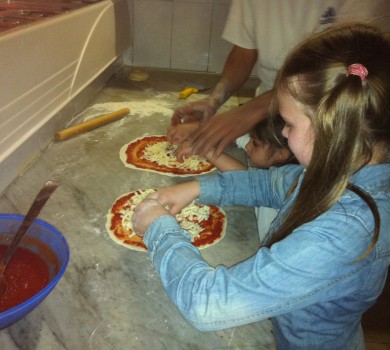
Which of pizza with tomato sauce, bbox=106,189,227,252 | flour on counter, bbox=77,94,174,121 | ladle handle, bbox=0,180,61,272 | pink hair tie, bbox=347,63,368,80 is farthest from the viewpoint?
flour on counter, bbox=77,94,174,121

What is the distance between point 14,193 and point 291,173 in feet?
2.67

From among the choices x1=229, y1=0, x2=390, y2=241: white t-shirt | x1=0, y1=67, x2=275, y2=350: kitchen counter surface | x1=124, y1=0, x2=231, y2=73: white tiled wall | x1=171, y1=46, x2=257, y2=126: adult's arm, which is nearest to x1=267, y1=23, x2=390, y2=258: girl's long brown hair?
x1=0, y1=67, x2=275, y2=350: kitchen counter surface

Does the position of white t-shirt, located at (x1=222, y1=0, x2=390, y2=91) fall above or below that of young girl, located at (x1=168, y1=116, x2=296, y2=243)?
above

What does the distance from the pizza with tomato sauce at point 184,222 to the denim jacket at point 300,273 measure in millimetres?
173

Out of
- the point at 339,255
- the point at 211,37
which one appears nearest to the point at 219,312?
the point at 339,255

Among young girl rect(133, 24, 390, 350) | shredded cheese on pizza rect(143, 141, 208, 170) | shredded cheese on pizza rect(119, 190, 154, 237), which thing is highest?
young girl rect(133, 24, 390, 350)

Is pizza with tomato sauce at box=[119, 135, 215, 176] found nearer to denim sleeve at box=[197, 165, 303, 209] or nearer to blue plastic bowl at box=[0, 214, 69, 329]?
denim sleeve at box=[197, 165, 303, 209]

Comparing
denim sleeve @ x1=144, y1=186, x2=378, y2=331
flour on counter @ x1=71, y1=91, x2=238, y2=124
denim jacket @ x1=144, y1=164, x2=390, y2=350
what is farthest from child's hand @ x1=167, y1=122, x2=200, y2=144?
denim sleeve @ x1=144, y1=186, x2=378, y2=331

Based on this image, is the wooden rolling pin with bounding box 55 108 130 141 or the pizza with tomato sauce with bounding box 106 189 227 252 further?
the wooden rolling pin with bounding box 55 108 130 141

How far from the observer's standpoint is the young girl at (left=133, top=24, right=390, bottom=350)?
602 mm

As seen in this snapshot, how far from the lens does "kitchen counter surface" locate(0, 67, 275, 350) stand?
2.20 ft

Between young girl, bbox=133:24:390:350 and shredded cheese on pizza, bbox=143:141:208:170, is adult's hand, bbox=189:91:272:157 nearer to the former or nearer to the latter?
shredded cheese on pizza, bbox=143:141:208:170

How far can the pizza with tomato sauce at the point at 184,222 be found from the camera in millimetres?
933

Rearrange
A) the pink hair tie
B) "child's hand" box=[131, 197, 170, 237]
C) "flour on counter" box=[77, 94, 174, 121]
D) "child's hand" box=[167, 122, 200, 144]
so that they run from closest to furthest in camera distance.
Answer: the pink hair tie, "child's hand" box=[131, 197, 170, 237], "child's hand" box=[167, 122, 200, 144], "flour on counter" box=[77, 94, 174, 121]
